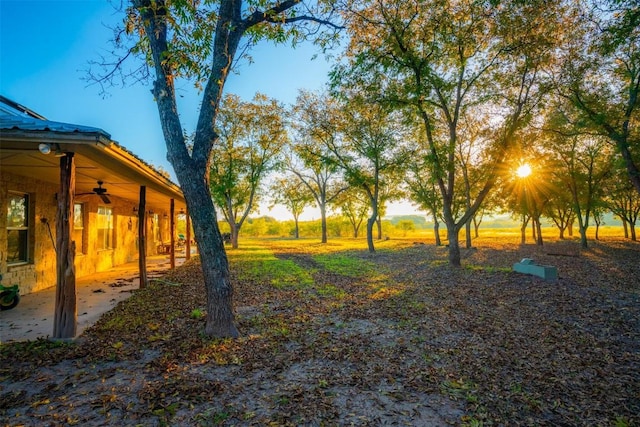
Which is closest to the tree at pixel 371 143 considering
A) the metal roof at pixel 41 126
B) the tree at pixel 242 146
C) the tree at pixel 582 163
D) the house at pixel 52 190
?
the tree at pixel 242 146

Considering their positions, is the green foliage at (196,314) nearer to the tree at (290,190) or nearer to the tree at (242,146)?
the tree at (242,146)

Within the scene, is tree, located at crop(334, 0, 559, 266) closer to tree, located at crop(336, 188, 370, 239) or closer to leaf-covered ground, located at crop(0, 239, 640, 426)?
leaf-covered ground, located at crop(0, 239, 640, 426)

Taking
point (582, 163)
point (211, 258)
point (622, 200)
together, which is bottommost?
point (211, 258)

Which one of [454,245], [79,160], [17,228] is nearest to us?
[79,160]

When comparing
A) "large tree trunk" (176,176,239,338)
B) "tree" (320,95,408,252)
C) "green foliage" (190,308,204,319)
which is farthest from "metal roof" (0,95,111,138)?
"tree" (320,95,408,252)

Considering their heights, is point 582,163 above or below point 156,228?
above

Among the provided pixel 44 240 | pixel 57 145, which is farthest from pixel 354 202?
pixel 57 145

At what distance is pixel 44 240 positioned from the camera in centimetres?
827

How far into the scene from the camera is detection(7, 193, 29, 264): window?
7152mm

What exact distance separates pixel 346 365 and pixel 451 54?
417 inches

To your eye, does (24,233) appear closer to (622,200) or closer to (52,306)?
(52,306)

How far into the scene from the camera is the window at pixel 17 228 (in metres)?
7.15

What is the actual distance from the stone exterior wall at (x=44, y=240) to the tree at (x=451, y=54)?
869 centimetres

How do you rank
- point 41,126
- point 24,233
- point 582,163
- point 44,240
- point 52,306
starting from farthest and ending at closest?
point 582,163
point 44,240
point 24,233
point 52,306
point 41,126
